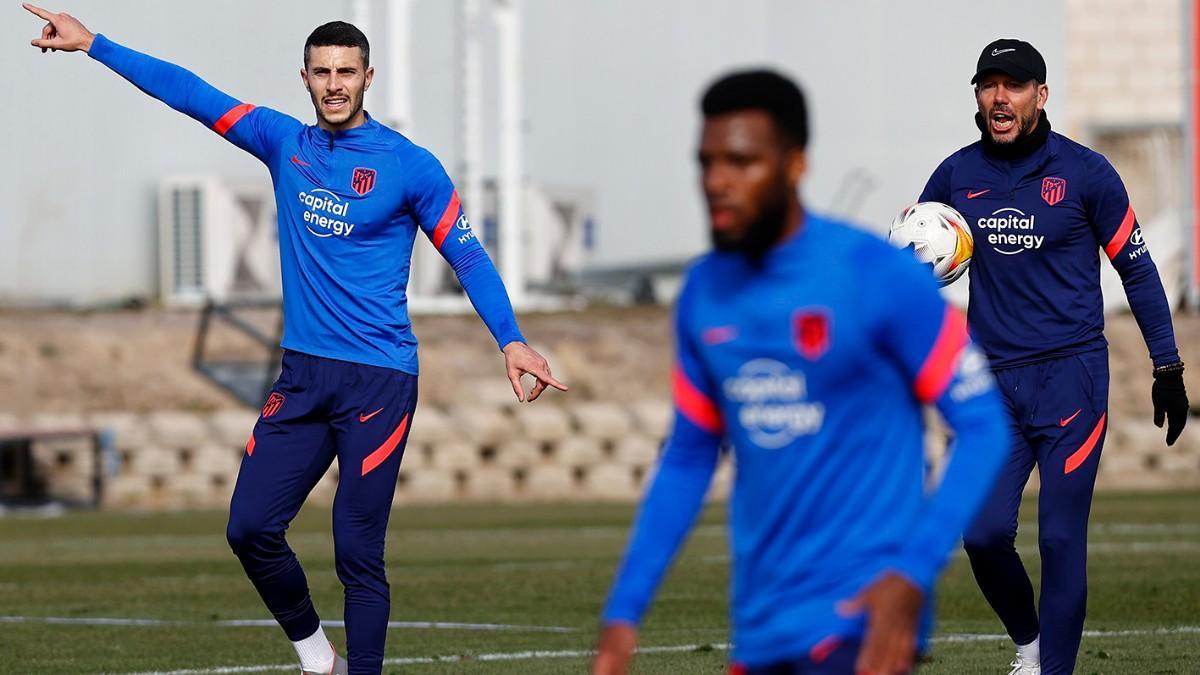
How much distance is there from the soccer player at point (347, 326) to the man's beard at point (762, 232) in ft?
9.85

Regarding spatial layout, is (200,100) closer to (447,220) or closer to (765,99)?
(447,220)

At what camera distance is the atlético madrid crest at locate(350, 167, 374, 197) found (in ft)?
24.6

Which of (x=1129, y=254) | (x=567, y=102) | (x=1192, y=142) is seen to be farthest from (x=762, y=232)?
(x=567, y=102)

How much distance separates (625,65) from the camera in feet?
108

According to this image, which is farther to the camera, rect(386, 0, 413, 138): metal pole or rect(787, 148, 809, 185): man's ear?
rect(386, 0, 413, 138): metal pole

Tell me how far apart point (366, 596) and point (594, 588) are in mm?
5219

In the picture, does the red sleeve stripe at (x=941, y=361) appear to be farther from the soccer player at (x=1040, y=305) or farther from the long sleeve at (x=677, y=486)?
the soccer player at (x=1040, y=305)

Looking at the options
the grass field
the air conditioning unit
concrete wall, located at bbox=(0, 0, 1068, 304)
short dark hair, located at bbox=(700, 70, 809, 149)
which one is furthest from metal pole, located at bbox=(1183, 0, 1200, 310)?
short dark hair, located at bbox=(700, 70, 809, 149)

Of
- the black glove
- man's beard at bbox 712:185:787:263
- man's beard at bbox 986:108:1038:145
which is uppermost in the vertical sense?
man's beard at bbox 986:108:1038:145

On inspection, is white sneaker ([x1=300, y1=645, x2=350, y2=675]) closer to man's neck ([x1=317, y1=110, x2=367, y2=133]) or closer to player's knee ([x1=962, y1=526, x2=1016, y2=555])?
man's neck ([x1=317, y1=110, x2=367, y2=133])

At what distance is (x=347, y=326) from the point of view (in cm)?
752

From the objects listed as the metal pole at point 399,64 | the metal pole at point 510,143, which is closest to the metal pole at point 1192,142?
the metal pole at point 510,143

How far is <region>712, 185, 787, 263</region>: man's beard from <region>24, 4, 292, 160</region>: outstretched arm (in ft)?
11.8

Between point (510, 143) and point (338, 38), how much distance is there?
21.2 m
